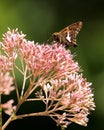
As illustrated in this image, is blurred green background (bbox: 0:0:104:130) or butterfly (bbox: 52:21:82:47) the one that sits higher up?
blurred green background (bbox: 0:0:104:130)

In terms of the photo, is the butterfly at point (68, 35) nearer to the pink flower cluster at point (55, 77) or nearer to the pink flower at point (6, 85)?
the pink flower cluster at point (55, 77)

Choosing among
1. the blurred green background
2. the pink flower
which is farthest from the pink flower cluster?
the blurred green background

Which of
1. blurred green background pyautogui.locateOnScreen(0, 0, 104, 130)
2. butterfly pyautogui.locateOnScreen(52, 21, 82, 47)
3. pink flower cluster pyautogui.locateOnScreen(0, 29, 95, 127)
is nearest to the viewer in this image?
pink flower cluster pyautogui.locateOnScreen(0, 29, 95, 127)

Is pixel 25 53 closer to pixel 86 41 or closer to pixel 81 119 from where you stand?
pixel 81 119

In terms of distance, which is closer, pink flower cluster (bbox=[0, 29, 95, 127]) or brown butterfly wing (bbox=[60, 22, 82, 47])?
pink flower cluster (bbox=[0, 29, 95, 127])

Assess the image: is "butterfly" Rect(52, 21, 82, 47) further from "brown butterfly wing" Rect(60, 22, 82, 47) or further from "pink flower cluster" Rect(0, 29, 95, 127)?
"pink flower cluster" Rect(0, 29, 95, 127)

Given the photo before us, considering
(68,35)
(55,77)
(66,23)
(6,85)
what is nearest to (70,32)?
(68,35)

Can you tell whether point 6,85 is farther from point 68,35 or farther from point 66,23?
point 66,23
